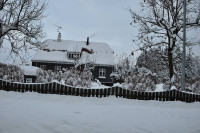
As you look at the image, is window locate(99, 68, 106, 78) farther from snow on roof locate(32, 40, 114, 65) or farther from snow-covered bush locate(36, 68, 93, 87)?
snow-covered bush locate(36, 68, 93, 87)

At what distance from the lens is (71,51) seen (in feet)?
114

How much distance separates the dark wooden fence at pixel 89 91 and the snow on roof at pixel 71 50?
20.9 m

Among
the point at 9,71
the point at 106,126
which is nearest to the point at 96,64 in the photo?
the point at 9,71

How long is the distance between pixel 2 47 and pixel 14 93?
281 inches

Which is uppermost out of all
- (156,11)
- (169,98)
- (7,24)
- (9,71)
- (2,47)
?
(156,11)

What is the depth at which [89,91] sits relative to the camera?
41.7 feet

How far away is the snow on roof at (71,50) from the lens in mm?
34562

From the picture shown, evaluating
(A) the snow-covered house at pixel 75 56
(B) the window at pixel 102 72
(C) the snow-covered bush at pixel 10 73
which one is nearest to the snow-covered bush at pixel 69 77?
(C) the snow-covered bush at pixel 10 73

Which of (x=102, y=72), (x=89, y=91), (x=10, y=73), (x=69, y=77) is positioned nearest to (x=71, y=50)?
(x=102, y=72)

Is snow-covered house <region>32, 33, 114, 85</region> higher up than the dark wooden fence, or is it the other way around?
snow-covered house <region>32, 33, 114, 85</region>

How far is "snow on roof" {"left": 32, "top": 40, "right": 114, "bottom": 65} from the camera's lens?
3456 cm

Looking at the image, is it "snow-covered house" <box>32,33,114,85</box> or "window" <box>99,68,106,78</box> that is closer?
"snow-covered house" <box>32,33,114,85</box>

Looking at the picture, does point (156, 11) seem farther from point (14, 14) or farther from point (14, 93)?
point (14, 93)

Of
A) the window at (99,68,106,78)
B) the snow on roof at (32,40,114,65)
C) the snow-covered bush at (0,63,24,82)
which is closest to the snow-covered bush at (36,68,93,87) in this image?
the snow-covered bush at (0,63,24,82)
